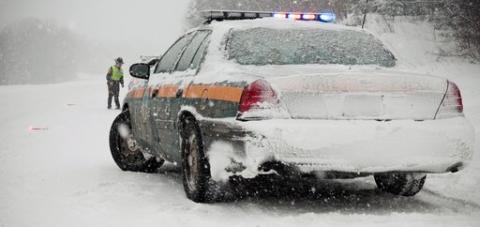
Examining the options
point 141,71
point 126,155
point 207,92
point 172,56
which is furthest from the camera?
point 126,155

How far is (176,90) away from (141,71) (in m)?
1.25

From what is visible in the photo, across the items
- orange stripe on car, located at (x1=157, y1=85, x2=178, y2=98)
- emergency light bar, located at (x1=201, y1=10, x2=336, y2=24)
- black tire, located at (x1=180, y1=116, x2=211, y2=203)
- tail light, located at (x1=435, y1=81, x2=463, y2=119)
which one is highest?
emergency light bar, located at (x1=201, y1=10, x2=336, y2=24)

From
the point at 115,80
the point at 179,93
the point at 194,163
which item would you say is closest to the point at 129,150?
the point at 179,93

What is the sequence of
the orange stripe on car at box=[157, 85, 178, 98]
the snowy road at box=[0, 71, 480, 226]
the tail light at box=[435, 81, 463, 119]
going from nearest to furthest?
the snowy road at box=[0, 71, 480, 226] < the tail light at box=[435, 81, 463, 119] < the orange stripe on car at box=[157, 85, 178, 98]

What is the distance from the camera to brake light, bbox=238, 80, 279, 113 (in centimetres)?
489

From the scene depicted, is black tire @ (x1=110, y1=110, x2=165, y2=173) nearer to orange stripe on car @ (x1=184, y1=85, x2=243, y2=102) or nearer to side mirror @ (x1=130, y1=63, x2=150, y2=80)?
side mirror @ (x1=130, y1=63, x2=150, y2=80)

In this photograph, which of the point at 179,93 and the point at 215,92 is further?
the point at 179,93

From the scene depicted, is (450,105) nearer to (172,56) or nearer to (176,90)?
(176,90)

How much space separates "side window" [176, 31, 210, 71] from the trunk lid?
1538mm

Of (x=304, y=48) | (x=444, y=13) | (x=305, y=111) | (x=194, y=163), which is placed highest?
(x=304, y=48)

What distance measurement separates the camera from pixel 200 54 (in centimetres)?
612

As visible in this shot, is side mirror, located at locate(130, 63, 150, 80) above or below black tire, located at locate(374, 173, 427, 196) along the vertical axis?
above

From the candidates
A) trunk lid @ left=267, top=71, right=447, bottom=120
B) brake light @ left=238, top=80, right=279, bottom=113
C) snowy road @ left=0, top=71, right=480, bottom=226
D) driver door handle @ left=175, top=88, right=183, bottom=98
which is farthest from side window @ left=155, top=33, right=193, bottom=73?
trunk lid @ left=267, top=71, right=447, bottom=120

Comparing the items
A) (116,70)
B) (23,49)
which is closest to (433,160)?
(116,70)
